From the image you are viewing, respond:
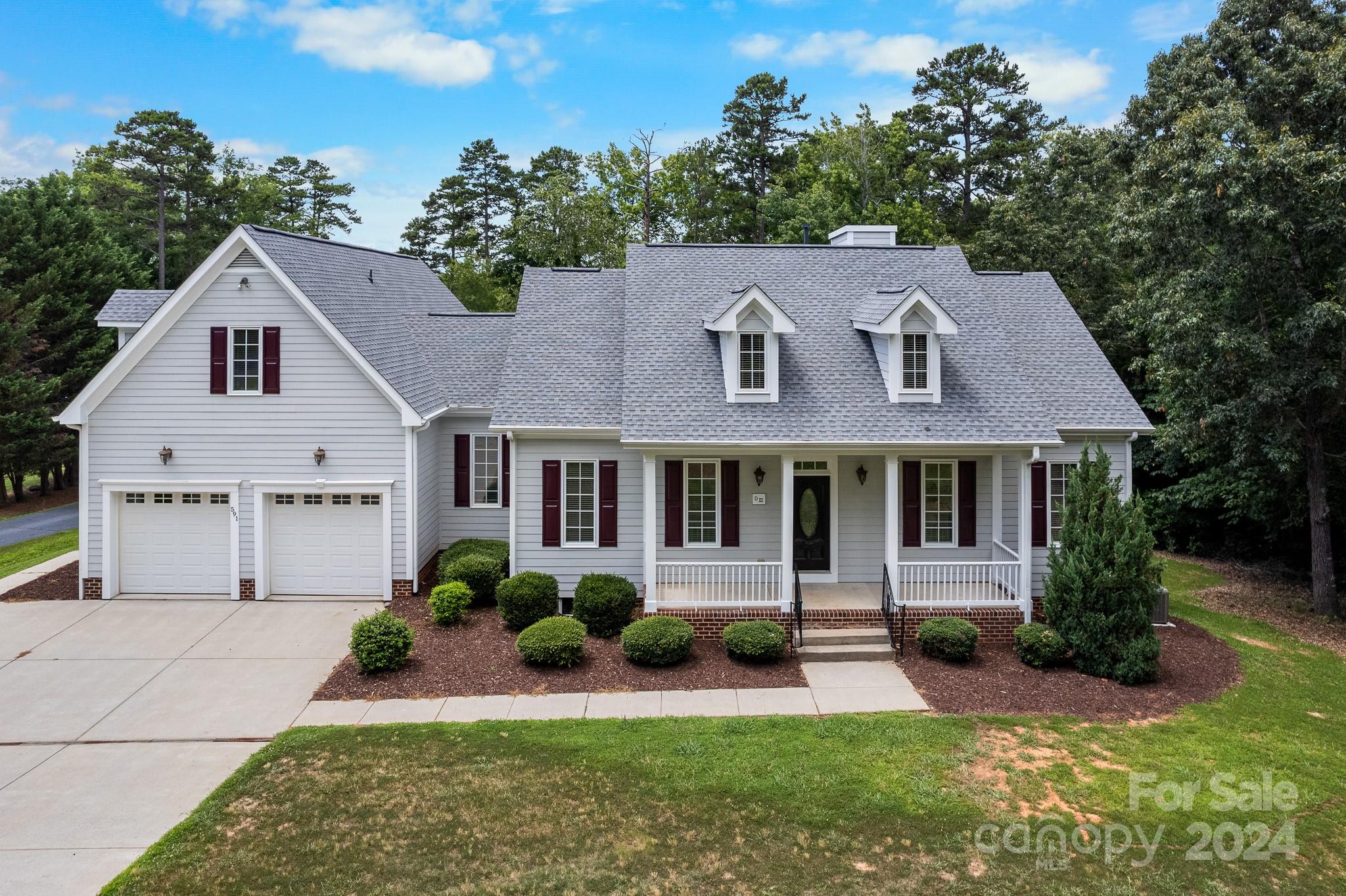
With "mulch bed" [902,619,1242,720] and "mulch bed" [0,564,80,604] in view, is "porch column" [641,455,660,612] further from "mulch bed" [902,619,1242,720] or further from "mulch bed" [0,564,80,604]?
"mulch bed" [0,564,80,604]

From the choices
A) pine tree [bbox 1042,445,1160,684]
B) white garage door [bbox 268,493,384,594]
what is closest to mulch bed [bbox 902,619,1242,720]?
pine tree [bbox 1042,445,1160,684]

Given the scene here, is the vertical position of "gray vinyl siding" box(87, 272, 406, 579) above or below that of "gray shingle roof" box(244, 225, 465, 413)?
below

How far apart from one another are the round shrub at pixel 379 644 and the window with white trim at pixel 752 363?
7.67 m

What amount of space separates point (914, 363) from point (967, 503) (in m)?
2.97

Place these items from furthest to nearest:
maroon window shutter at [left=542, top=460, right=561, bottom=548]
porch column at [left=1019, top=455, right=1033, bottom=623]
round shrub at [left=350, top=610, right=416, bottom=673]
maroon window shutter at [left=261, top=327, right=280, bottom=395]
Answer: maroon window shutter at [left=261, top=327, right=280, bottom=395]
maroon window shutter at [left=542, top=460, right=561, bottom=548]
porch column at [left=1019, top=455, right=1033, bottom=623]
round shrub at [left=350, top=610, right=416, bottom=673]

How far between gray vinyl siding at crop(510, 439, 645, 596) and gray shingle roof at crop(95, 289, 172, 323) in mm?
9124

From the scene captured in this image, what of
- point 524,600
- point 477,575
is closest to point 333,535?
point 477,575

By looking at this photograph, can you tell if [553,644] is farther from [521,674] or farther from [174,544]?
[174,544]

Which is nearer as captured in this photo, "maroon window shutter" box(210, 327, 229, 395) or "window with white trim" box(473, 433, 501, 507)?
"maroon window shutter" box(210, 327, 229, 395)

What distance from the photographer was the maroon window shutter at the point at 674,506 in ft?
55.5

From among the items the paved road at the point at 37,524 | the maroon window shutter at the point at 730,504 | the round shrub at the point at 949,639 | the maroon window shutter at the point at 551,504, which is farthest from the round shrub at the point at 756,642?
the paved road at the point at 37,524

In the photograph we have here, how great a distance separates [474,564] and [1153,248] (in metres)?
16.2

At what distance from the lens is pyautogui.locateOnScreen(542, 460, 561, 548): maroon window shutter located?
17062 millimetres

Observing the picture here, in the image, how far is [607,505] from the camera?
674 inches
